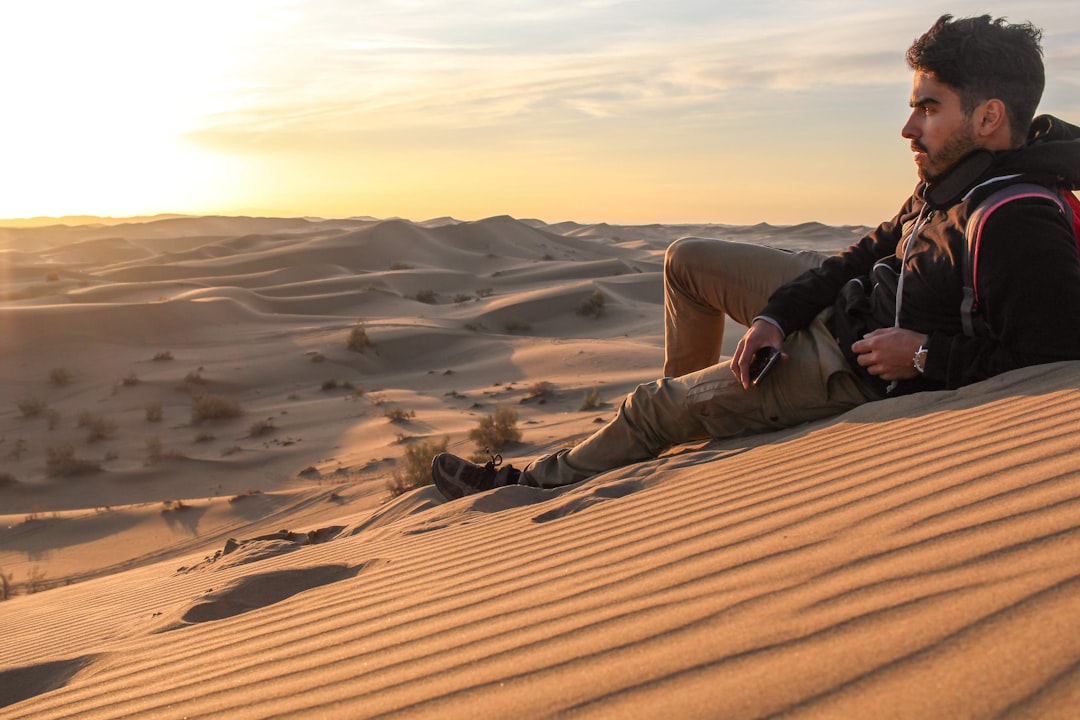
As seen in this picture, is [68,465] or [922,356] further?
[68,465]

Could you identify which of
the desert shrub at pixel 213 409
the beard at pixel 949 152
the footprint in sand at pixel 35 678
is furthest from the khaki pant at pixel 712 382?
the desert shrub at pixel 213 409

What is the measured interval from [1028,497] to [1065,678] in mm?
868

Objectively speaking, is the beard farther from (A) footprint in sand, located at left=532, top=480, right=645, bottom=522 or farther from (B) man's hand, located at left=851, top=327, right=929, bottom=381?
(A) footprint in sand, located at left=532, top=480, right=645, bottom=522

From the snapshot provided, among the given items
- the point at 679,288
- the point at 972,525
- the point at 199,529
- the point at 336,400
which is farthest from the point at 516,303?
the point at 972,525

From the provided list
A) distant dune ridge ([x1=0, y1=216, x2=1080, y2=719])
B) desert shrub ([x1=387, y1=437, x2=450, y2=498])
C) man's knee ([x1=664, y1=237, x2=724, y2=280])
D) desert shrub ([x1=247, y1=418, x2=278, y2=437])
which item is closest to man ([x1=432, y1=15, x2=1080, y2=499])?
distant dune ridge ([x1=0, y1=216, x2=1080, y2=719])

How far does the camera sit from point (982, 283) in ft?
10.0

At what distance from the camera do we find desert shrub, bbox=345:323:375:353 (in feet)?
48.1

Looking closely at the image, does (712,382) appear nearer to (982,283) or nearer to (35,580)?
(982,283)

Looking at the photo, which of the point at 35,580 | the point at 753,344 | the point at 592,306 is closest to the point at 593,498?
the point at 753,344

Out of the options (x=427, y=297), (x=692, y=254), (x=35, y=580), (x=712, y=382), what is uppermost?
(x=692, y=254)

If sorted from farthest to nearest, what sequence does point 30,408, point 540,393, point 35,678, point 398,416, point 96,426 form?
1. point 30,408
2. point 540,393
3. point 96,426
4. point 398,416
5. point 35,678

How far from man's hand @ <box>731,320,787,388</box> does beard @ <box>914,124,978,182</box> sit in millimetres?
786

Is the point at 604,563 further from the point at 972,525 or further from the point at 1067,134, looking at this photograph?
the point at 1067,134

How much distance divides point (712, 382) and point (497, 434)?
4.15m
